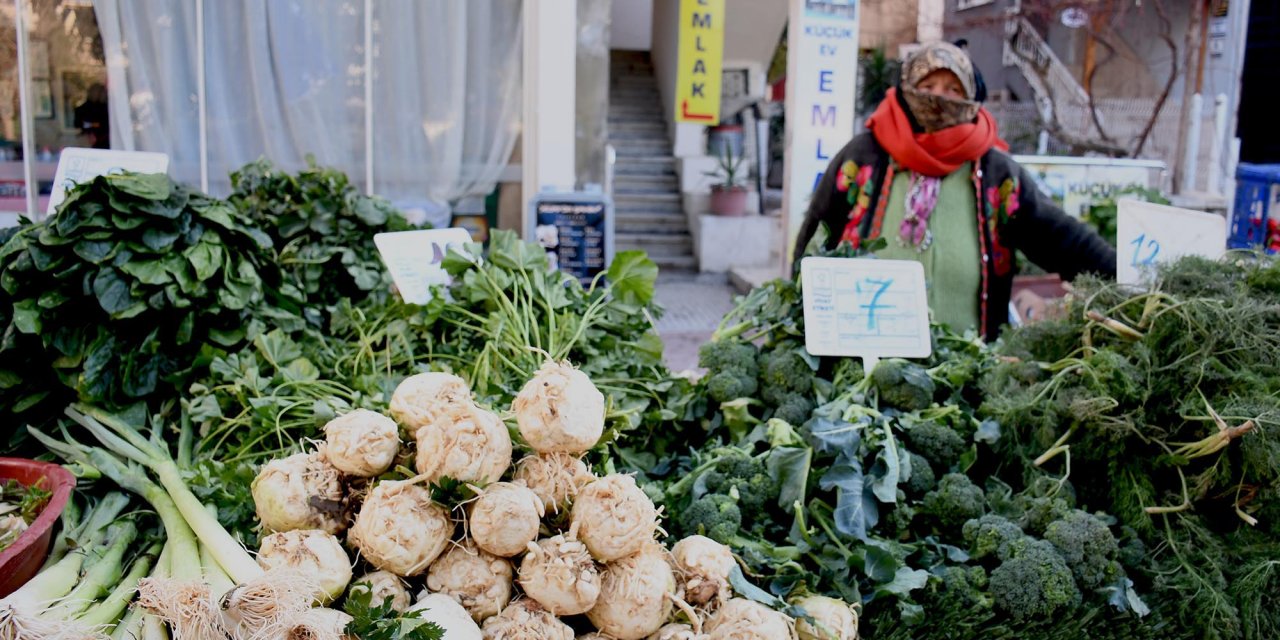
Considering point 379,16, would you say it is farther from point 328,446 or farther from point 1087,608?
point 1087,608

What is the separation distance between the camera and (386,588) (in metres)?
1.58

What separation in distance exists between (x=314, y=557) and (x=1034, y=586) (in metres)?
1.34

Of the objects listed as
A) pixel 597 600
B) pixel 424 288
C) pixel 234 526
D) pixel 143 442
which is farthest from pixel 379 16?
pixel 597 600

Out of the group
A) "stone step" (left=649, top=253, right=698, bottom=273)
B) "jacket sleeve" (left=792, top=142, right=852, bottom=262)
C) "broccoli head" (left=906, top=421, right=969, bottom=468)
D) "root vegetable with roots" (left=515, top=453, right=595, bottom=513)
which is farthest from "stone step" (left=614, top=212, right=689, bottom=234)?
"root vegetable with roots" (left=515, top=453, right=595, bottom=513)

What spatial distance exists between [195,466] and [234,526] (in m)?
0.38

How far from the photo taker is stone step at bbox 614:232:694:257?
10.6m

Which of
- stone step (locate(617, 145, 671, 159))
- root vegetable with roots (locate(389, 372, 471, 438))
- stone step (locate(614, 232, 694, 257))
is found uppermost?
stone step (locate(617, 145, 671, 159))

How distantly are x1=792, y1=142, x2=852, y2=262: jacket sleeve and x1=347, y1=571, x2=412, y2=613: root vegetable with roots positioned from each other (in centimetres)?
250

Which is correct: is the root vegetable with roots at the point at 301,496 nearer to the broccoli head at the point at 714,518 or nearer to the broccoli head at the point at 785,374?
the broccoli head at the point at 714,518

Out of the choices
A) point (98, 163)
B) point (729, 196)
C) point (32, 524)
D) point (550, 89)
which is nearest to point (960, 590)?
point (32, 524)

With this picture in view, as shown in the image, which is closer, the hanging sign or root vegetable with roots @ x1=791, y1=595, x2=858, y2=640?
root vegetable with roots @ x1=791, y1=595, x2=858, y2=640

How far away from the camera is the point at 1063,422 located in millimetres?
2260

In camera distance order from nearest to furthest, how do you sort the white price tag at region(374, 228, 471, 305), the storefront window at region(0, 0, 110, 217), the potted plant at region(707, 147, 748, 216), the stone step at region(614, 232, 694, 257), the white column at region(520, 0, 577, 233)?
the white price tag at region(374, 228, 471, 305)
the storefront window at region(0, 0, 110, 217)
the white column at region(520, 0, 577, 233)
the potted plant at region(707, 147, 748, 216)
the stone step at region(614, 232, 694, 257)

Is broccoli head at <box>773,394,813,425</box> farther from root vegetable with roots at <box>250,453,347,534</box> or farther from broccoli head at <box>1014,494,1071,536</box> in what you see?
root vegetable with roots at <box>250,453,347,534</box>
